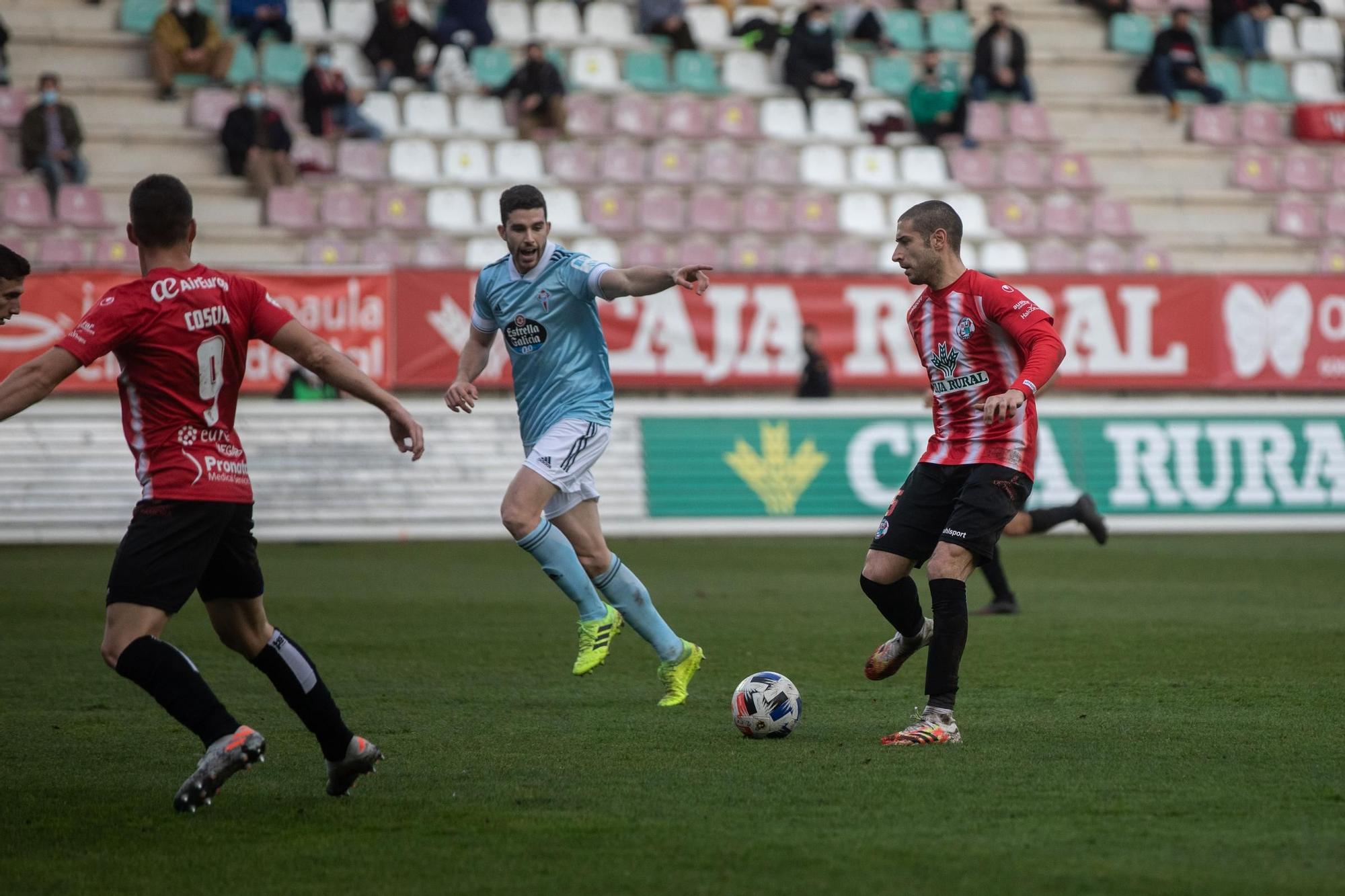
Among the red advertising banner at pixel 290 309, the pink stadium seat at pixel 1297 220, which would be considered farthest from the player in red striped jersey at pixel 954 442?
the pink stadium seat at pixel 1297 220

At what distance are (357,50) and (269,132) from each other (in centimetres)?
300

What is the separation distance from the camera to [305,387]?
18609mm

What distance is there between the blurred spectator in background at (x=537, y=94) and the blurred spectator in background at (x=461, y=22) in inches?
41.0

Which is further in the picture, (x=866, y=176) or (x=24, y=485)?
(x=866, y=176)

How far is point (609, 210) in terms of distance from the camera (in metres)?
22.6

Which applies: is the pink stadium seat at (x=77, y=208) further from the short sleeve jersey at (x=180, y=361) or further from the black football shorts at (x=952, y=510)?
the short sleeve jersey at (x=180, y=361)

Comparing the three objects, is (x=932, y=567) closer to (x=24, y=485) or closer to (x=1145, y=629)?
(x=1145, y=629)

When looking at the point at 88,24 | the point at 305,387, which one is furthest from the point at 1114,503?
the point at 88,24

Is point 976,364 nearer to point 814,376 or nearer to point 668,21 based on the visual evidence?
point 814,376

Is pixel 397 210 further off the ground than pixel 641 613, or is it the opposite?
pixel 397 210

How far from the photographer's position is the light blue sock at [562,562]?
26.7 feet

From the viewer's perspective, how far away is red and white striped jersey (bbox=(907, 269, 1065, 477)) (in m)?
6.98

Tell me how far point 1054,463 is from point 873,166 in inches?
281

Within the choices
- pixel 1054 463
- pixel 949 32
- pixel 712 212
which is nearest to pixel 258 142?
pixel 712 212
